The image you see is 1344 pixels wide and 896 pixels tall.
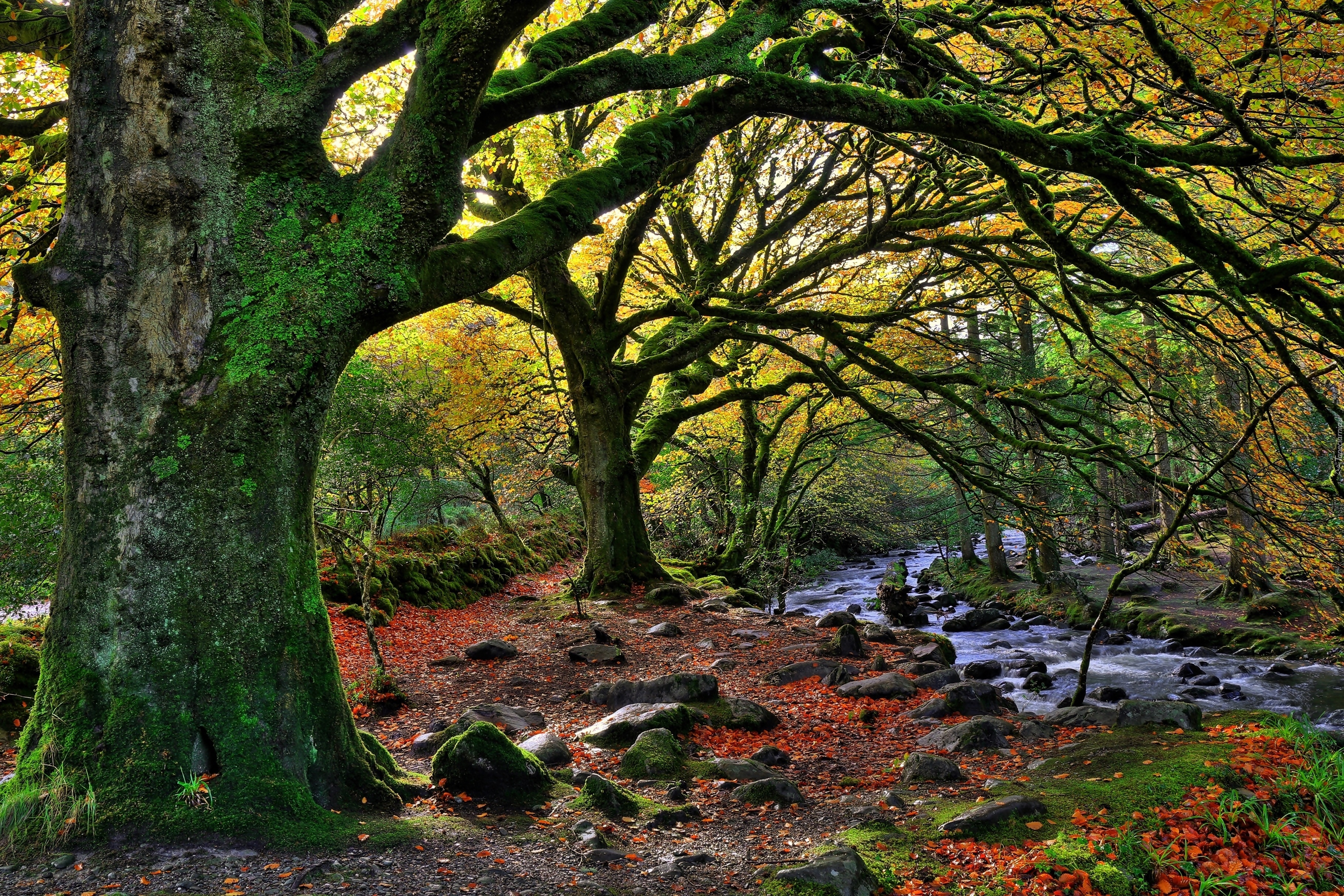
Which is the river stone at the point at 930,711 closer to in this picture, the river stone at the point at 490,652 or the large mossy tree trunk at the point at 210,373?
the river stone at the point at 490,652

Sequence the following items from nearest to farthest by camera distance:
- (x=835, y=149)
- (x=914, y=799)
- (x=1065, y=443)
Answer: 1. (x=914, y=799)
2. (x=1065, y=443)
3. (x=835, y=149)

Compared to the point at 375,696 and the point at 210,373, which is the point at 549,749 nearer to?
the point at 375,696

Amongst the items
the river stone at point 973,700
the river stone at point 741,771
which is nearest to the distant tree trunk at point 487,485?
the river stone at point 973,700

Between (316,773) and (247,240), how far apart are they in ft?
8.31

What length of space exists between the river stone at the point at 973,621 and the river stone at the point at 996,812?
11.3 m

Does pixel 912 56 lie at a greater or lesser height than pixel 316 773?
greater

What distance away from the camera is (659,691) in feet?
22.2

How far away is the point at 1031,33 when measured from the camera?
683 cm

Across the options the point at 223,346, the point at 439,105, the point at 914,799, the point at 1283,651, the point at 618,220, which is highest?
the point at 618,220

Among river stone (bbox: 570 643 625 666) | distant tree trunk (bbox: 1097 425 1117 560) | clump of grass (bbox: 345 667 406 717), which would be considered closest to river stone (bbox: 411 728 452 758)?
clump of grass (bbox: 345 667 406 717)

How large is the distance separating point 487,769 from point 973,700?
496cm

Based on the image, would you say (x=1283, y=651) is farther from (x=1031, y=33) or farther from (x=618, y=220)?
(x=618, y=220)

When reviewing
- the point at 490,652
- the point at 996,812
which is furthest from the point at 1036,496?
the point at 490,652

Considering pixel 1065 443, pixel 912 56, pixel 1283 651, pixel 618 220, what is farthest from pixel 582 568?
pixel 1283 651
